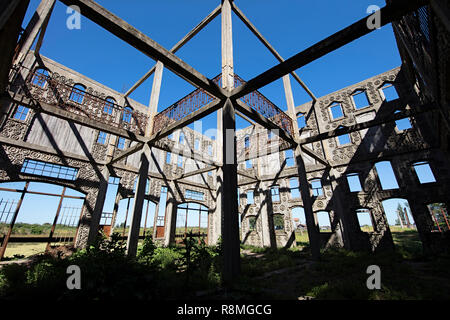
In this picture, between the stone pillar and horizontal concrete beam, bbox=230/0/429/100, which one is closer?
horizontal concrete beam, bbox=230/0/429/100

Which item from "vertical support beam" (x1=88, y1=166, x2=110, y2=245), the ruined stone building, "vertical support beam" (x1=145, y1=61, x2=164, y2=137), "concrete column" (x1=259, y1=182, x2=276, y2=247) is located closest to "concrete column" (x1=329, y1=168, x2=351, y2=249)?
the ruined stone building

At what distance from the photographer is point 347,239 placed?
35.0 feet

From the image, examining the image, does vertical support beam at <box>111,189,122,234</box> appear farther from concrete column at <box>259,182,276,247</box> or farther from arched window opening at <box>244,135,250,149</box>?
concrete column at <box>259,182,276,247</box>

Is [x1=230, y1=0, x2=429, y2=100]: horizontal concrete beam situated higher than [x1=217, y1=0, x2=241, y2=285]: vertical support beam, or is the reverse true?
[x1=230, y1=0, x2=429, y2=100]: horizontal concrete beam

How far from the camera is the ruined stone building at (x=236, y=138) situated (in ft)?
14.7

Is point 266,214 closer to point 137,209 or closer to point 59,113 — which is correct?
point 137,209

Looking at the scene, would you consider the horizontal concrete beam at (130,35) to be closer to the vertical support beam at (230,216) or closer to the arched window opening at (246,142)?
the vertical support beam at (230,216)

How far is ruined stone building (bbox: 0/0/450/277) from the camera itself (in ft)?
14.7

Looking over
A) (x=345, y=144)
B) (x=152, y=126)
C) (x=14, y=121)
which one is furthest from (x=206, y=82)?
(x=345, y=144)

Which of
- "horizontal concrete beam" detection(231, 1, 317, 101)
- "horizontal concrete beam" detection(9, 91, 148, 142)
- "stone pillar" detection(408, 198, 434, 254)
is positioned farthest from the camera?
"stone pillar" detection(408, 198, 434, 254)

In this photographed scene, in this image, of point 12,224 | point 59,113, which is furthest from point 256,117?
point 12,224

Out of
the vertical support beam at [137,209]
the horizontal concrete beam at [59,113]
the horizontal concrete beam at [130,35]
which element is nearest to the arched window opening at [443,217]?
the horizontal concrete beam at [130,35]
